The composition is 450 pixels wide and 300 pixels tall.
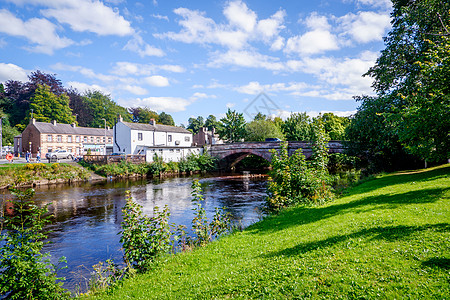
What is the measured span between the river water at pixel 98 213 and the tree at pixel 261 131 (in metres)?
34.2

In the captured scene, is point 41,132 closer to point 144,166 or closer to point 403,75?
point 144,166

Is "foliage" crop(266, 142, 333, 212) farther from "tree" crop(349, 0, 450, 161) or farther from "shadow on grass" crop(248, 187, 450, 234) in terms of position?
"tree" crop(349, 0, 450, 161)

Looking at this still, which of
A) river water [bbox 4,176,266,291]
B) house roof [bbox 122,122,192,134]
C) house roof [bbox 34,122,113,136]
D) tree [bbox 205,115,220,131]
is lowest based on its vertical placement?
river water [bbox 4,176,266,291]

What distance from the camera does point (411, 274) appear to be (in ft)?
18.0

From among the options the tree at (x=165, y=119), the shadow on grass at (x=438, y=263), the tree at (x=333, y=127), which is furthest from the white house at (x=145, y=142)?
the tree at (x=165, y=119)

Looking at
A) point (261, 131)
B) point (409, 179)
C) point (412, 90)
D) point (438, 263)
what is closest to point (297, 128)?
point (261, 131)

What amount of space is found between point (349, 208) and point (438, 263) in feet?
22.1

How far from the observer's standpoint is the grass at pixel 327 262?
17.9 feet

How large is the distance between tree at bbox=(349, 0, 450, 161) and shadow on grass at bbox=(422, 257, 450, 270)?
831cm

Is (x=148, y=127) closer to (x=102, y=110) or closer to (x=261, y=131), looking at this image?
(x=261, y=131)

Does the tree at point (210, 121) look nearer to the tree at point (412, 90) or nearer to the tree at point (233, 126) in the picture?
the tree at point (233, 126)

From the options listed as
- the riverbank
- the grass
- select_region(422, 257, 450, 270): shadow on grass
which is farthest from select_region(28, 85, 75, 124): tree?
select_region(422, 257, 450, 270): shadow on grass

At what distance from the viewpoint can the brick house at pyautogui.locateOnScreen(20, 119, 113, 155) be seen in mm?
61500

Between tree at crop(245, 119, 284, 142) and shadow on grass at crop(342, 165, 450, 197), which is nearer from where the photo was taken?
shadow on grass at crop(342, 165, 450, 197)
